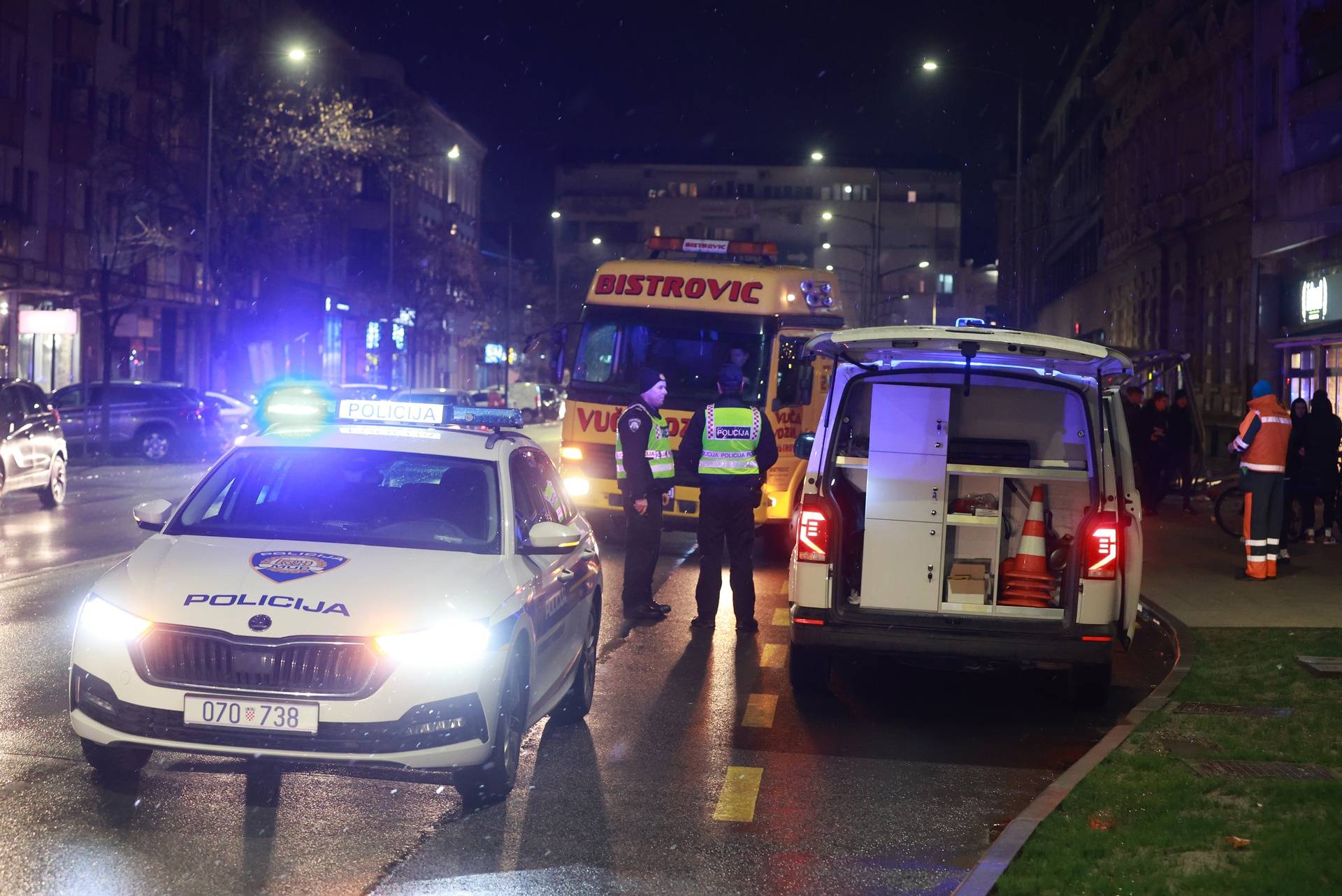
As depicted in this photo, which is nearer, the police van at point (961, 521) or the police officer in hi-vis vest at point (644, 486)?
the police van at point (961, 521)

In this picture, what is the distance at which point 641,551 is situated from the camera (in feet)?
41.6

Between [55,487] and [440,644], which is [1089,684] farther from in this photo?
[55,487]

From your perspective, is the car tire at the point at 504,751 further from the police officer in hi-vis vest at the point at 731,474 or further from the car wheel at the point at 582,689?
the police officer in hi-vis vest at the point at 731,474

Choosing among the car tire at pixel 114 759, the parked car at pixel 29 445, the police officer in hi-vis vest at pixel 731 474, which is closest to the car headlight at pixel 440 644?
the car tire at pixel 114 759

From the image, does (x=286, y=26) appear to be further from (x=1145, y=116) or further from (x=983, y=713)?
(x=983, y=713)

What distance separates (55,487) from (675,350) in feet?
29.4

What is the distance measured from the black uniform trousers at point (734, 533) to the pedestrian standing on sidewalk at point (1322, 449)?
9.21 m

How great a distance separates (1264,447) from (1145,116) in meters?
28.6

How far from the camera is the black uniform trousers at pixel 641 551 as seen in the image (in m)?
12.6

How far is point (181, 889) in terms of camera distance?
18.1 feet

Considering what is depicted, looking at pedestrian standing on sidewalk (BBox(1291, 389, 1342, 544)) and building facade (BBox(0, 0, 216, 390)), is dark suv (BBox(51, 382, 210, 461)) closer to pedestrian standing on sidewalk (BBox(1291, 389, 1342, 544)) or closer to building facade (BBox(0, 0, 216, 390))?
building facade (BBox(0, 0, 216, 390))

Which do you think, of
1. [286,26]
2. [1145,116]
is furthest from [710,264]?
[286,26]

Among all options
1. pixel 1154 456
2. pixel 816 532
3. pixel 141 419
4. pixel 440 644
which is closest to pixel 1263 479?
pixel 816 532

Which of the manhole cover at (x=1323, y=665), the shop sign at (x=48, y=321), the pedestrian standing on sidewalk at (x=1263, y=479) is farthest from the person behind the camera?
the shop sign at (x=48, y=321)
